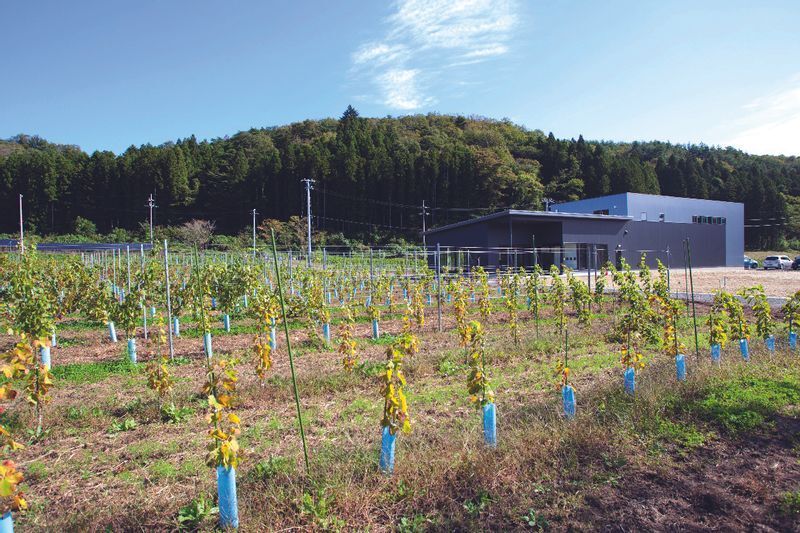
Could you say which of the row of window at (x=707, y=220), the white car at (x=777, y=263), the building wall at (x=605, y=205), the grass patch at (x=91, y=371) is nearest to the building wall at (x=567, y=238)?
the building wall at (x=605, y=205)

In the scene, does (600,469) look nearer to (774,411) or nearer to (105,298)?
(774,411)

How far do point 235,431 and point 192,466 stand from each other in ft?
4.20

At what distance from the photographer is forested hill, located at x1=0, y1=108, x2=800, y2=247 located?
5106 cm

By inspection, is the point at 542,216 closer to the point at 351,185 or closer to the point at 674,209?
the point at 674,209

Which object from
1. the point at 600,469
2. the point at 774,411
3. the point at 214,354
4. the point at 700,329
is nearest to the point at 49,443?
the point at 214,354

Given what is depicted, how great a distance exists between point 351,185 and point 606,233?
31170mm

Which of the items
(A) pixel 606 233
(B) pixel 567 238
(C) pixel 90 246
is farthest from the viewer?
(C) pixel 90 246

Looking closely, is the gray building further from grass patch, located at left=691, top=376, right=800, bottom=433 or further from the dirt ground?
grass patch, located at left=691, top=376, right=800, bottom=433

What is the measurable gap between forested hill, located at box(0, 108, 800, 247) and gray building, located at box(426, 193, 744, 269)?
40.7 ft

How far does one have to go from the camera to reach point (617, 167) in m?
51.4

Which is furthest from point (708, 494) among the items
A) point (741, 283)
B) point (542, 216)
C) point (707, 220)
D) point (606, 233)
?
point (707, 220)

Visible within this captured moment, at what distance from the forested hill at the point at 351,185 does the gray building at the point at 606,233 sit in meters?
12.4

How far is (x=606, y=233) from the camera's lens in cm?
3056

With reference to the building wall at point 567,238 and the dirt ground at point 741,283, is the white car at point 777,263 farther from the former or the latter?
the dirt ground at point 741,283
